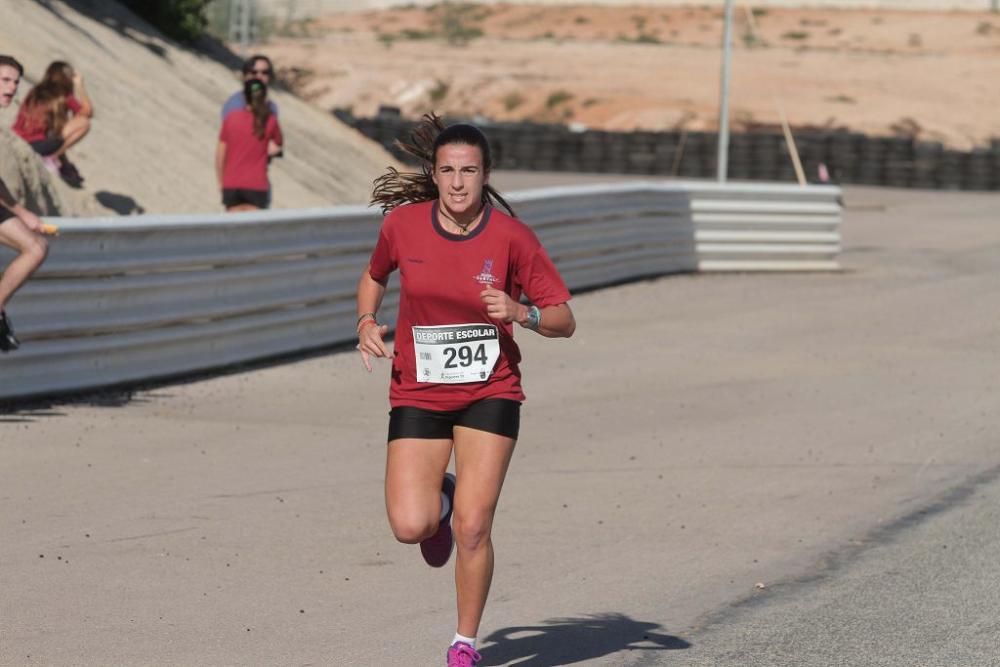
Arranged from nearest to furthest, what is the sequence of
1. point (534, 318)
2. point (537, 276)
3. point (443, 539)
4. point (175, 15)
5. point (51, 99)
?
1. point (534, 318)
2. point (537, 276)
3. point (443, 539)
4. point (51, 99)
5. point (175, 15)

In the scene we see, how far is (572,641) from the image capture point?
21.6 feet

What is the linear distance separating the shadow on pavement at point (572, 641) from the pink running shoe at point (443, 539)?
0.39 m

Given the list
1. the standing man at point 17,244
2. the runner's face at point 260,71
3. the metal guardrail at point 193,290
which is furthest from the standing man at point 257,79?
the standing man at point 17,244

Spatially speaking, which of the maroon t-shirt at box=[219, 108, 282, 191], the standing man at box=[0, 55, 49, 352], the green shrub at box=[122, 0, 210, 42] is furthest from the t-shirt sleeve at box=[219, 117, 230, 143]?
the green shrub at box=[122, 0, 210, 42]

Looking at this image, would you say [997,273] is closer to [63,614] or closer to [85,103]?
[85,103]

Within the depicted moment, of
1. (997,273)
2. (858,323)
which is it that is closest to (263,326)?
(858,323)

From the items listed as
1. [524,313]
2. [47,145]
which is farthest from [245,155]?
[524,313]

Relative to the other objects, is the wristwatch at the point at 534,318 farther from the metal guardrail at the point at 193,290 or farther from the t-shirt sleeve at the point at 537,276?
the metal guardrail at the point at 193,290

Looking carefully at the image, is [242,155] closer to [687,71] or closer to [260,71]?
[260,71]

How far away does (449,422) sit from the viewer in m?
6.02

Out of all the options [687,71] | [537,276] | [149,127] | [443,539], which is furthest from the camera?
[687,71]

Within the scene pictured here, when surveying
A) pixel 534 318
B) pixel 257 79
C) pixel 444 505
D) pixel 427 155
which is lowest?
pixel 444 505

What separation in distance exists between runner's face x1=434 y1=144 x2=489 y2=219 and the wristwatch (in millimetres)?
372

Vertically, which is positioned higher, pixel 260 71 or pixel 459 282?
pixel 260 71
